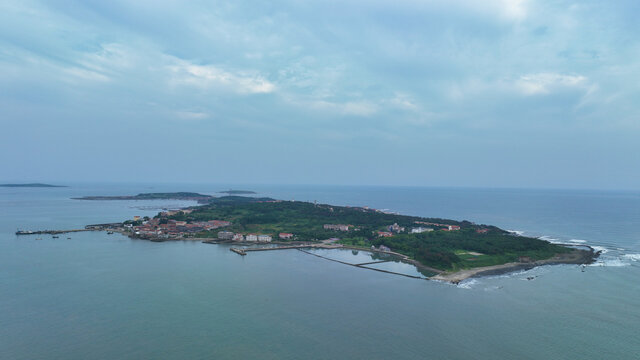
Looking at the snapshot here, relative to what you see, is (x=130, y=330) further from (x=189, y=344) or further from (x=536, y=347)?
(x=536, y=347)

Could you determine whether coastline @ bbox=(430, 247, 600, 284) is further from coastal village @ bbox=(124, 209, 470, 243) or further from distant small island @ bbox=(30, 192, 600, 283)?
coastal village @ bbox=(124, 209, 470, 243)

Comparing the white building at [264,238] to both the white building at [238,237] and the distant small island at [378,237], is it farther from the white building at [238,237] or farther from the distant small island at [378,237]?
the white building at [238,237]

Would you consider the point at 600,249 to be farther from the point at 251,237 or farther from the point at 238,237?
the point at 238,237

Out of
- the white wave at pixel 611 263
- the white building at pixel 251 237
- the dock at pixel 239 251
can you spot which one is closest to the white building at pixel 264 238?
the white building at pixel 251 237

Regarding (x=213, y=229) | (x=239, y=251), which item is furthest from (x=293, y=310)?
(x=213, y=229)

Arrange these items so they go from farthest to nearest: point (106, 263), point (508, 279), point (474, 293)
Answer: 1. point (106, 263)
2. point (508, 279)
3. point (474, 293)

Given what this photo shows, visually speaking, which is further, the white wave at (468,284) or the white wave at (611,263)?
the white wave at (611,263)

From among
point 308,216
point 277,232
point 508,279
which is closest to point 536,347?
point 508,279
